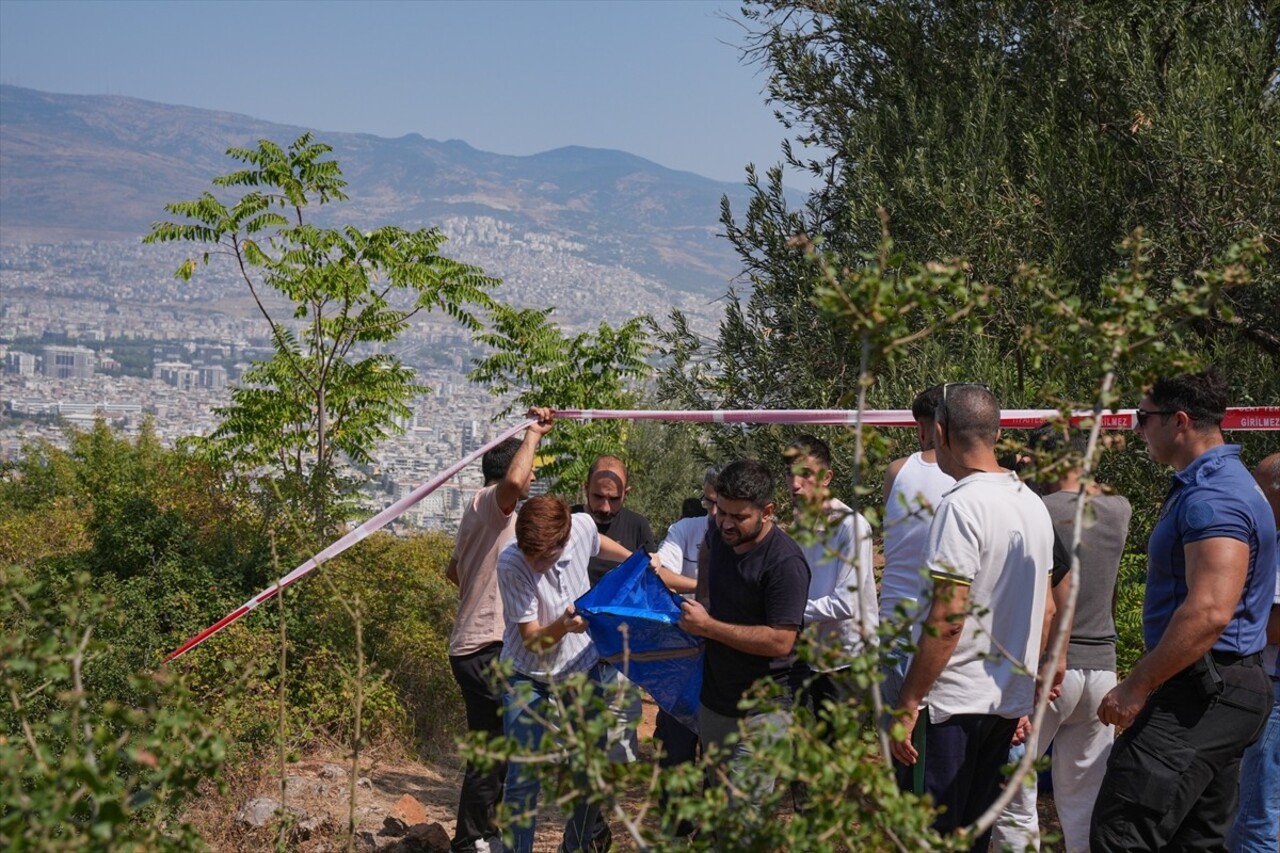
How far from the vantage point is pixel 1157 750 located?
14.5 feet

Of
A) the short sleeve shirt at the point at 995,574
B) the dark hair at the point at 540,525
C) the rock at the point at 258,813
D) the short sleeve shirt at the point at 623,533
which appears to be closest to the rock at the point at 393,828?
the rock at the point at 258,813

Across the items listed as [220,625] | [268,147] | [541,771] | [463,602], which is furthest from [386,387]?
[541,771]

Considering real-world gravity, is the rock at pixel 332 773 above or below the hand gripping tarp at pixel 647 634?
below

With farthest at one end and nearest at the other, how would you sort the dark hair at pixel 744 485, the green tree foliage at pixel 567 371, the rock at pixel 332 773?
the green tree foliage at pixel 567 371 < the rock at pixel 332 773 < the dark hair at pixel 744 485

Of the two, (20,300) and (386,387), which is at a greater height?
(386,387)

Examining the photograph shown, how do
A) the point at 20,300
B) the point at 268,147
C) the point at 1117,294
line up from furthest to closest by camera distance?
1. the point at 20,300
2. the point at 268,147
3. the point at 1117,294

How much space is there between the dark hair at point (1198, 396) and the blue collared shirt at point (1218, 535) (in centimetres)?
12

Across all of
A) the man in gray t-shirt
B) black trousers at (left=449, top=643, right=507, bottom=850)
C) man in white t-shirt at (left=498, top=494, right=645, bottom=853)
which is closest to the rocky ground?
black trousers at (left=449, top=643, right=507, bottom=850)

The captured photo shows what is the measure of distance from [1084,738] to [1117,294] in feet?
11.0

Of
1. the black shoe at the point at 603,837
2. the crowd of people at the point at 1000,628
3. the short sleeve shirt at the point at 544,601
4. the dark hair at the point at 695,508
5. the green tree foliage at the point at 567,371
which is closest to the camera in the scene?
the crowd of people at the point at 1000,628

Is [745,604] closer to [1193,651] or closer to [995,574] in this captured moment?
[995,574]

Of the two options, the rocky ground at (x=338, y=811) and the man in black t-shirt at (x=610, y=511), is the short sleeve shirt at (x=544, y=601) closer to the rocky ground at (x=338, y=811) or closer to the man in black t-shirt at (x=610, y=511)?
the rocky ground at (x=338, y=811)

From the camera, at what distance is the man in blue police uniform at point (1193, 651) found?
4301mm

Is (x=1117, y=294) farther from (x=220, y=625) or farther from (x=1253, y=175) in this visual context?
(x=220, y=625)
